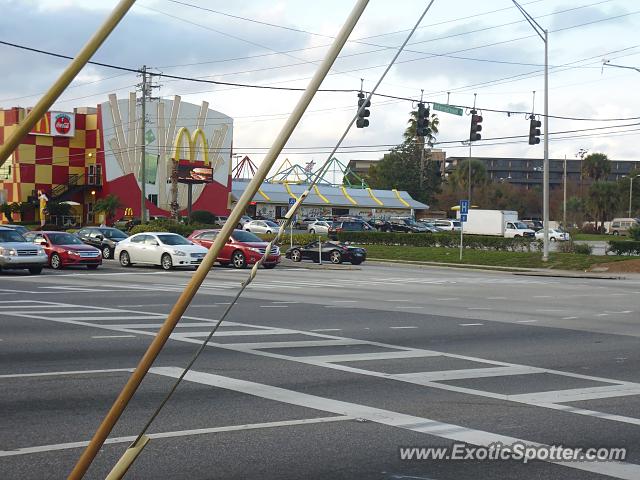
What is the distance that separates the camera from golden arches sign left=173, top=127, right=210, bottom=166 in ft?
252

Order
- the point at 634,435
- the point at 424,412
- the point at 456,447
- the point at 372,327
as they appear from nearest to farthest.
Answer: the point at 456,447 → the point at 634,435 → the point at 424,412 → the point at 372,327

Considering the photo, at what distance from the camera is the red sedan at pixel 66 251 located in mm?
33625

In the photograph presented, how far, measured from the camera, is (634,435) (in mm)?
7746

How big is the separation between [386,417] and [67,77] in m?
6.99

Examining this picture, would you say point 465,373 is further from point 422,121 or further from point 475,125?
point 475,125

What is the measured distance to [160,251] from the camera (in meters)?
35.3

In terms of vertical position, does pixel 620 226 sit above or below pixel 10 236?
below

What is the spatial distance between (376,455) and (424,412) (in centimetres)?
177

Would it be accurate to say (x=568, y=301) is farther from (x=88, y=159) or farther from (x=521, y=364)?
(x=88, y=159)

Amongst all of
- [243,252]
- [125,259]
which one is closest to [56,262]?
[125,259]

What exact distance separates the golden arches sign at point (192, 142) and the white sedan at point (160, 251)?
40.3 m

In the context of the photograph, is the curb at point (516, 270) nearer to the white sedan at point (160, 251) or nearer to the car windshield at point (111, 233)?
the car windshield at point (111, 233)

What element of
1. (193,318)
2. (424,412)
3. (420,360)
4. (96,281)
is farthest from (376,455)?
(96,281)

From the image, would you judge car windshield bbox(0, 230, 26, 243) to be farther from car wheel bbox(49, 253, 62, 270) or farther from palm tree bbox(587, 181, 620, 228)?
palm tree bbox(587, 181, 620, 228)
